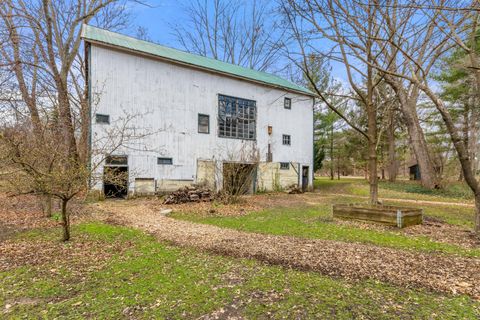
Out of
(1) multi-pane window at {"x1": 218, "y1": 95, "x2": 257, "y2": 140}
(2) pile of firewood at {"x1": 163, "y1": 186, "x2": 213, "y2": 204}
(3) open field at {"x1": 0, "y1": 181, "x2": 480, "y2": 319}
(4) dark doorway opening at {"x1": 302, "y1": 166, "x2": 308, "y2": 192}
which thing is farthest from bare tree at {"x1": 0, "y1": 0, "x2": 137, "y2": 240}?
(4) dark doorway opening at {"x1": 302, "y1": 166, "x2": 308, "y2": 192}

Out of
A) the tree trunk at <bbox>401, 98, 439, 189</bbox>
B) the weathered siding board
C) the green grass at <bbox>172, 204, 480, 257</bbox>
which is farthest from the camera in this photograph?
the weathered siding board

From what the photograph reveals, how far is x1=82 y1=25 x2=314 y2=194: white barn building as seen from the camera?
13100 mm

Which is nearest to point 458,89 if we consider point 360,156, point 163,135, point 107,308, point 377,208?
point 360,156

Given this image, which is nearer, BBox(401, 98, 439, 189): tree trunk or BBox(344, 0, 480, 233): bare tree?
BBox(344, 0, 480, 233): bare tree

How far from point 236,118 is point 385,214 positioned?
11.6 m

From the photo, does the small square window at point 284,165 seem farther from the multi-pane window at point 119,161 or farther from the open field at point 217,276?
the open field at point 217,276

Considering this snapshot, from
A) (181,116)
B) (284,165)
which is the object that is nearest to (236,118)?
(181,116)

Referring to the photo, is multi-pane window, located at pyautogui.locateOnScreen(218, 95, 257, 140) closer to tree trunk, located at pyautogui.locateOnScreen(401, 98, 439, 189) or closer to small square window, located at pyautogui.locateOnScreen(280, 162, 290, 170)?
small square window, located at pyautogui.locateOnScreen(280, 162, 290, 170)

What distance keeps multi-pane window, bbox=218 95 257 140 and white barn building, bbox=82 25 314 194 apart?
6 centimetres

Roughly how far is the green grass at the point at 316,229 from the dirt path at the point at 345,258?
1.63 feet

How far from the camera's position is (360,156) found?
29875mm

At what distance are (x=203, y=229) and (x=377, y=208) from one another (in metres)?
4.94

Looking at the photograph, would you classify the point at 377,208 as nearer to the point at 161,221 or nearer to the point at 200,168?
the point at 161,221

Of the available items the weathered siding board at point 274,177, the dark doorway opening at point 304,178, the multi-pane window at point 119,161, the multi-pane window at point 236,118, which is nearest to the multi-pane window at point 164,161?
the multi-pane window at point 119,161
